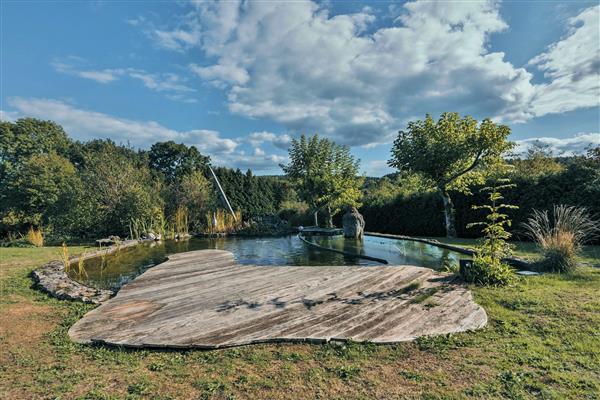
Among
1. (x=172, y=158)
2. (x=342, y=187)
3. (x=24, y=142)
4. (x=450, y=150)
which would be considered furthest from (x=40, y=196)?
(x=450, y=150)

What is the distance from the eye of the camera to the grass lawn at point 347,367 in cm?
228

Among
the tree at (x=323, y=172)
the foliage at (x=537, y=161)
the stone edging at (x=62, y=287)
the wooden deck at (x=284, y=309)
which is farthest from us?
the tree at (x=323, y=172)

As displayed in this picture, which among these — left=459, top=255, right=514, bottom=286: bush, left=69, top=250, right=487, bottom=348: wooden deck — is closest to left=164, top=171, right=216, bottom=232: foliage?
left=69, top=250, right=487, bottom=348: wooden deck

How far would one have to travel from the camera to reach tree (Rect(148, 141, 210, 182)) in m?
33.2

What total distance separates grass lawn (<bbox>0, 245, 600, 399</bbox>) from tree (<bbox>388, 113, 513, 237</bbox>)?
7502 millimetres

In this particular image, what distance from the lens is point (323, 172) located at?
14.3 metres

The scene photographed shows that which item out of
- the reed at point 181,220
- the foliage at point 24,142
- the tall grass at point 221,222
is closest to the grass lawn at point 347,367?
the reed at point 181,220

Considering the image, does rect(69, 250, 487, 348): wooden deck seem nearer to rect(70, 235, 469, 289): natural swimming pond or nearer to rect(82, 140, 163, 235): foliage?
rect(70, 235, 469, 289): natural swimming pond

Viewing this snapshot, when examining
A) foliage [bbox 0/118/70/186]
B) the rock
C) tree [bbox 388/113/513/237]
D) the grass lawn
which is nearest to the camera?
the grass lawn

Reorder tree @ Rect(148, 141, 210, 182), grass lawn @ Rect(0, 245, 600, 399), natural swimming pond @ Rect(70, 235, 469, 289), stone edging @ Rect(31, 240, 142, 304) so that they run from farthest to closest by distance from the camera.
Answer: tree @ Rect(148, 141, 210, 182) < natural swimming pond @ Rect(70, 235, 469, 289) < stone edging @ Rect(31, 240, 142, 304) < grass lawn @ Rect(0, 245, 600, 399)

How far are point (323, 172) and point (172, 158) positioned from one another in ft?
82.6

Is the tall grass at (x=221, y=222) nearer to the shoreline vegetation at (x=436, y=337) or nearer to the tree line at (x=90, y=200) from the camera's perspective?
the tree line at (x=90, y=200)

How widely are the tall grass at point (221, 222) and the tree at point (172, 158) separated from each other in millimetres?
16235

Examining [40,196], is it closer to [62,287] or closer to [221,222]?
[221,222]
